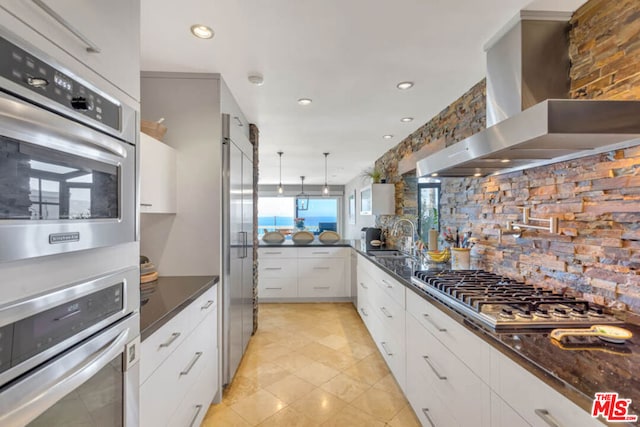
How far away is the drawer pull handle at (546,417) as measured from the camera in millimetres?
810

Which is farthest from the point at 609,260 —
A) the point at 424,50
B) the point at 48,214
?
the point at 48,214

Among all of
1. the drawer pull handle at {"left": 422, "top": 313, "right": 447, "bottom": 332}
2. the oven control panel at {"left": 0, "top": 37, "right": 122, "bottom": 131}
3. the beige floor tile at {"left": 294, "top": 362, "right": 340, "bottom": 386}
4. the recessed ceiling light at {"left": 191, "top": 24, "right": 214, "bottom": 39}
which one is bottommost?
the beige floor tile at {"left": 294, "top": 362, "right": 340, "bottom": 386}

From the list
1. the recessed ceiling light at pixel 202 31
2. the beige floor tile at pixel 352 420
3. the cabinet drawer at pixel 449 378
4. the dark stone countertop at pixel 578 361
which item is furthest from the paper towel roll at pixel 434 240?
the recessed ceiling light at pixel 202 31

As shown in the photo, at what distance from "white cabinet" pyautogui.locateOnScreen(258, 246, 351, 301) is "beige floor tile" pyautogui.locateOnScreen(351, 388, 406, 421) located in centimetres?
222

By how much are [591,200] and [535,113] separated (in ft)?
2.00

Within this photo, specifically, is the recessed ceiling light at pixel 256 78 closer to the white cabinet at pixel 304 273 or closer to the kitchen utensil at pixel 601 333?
the kitchen utensil at pixel 601 333

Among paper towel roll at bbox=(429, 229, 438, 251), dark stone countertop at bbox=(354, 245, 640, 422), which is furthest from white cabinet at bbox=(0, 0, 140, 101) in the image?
paper towel roll at bbox=(429, 229, 438, 251)

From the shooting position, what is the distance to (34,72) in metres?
0.59

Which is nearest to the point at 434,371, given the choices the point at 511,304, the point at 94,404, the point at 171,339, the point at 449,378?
the point at 449,378

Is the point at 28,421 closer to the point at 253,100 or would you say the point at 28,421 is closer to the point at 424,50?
the point at 424,50

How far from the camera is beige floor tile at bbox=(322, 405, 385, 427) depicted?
1.91m

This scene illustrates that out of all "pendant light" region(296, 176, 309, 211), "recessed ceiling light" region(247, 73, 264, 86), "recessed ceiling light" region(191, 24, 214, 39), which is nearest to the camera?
"recessed ceiling light" region(191, 24, 214, 39)

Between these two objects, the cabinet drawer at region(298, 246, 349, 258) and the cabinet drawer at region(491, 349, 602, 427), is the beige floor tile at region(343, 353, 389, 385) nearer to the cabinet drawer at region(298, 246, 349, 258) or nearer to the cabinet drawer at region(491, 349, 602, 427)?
A: the cabinet drawer at region(491, 349, 602, 427)

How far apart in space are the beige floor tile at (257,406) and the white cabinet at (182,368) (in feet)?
0.73
